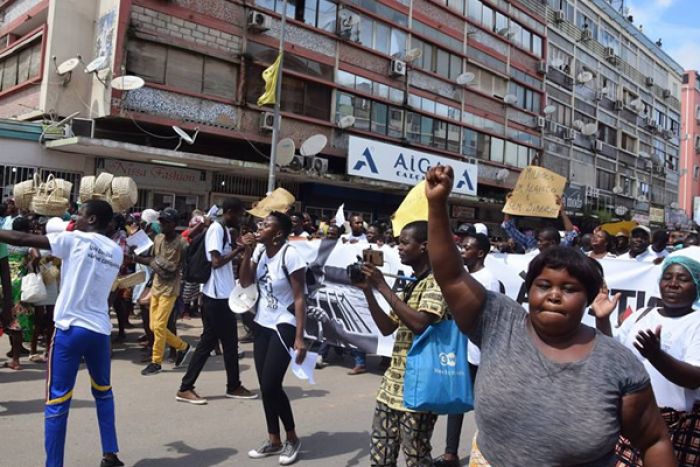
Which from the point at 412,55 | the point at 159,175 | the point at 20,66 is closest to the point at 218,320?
the point at 159,175

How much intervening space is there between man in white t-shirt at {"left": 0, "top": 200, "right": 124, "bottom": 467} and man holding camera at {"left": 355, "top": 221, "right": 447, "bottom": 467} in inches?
70.4

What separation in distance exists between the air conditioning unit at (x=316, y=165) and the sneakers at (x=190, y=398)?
14334mm

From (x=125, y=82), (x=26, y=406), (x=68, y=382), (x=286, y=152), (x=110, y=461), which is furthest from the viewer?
(x=286, y=152)

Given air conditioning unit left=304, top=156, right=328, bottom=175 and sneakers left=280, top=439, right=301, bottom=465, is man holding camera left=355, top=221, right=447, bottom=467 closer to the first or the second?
sneakers left=280, top=439, right=301, bottom=465

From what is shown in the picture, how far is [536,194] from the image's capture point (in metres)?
7.02

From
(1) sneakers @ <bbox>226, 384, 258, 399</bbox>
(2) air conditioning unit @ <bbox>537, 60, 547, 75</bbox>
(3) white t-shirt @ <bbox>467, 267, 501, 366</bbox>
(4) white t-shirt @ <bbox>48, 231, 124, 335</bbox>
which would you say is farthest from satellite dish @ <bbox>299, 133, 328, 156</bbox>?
(2) air conditioning unit @ <bbox>537, 60, 547, 75</bbox>

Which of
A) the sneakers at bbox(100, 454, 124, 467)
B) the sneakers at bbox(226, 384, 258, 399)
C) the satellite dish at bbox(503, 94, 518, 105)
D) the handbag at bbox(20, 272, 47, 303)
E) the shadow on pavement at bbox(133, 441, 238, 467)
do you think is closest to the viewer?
the sneakers at bbox(100, 454, 124, 467)

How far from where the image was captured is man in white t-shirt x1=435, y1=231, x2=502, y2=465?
171 inches

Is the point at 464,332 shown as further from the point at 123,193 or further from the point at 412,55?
the point at 412,55

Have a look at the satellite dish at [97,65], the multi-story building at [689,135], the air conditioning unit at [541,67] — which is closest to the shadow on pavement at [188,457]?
the satellite dish at [97,65]

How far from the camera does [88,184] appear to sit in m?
8.27

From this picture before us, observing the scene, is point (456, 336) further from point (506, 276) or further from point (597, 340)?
point (506, 276)

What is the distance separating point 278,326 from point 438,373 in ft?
5.31

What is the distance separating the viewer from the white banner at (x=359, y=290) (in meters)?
6.43
